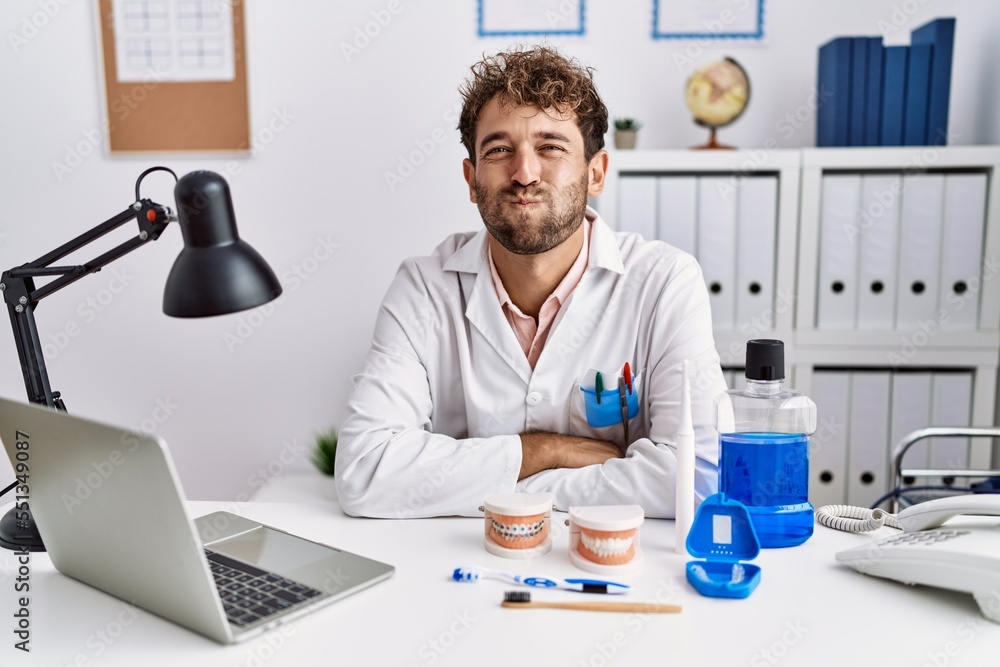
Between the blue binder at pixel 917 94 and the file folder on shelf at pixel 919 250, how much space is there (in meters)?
0.11

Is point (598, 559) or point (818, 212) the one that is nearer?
point (598, 559)

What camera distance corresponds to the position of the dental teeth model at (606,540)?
102 cm

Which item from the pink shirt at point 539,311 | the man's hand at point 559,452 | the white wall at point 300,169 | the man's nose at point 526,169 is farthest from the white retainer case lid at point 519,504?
the white wall at point 300,169

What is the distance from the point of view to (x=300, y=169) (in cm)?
238

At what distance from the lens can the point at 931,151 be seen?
6.70 feet

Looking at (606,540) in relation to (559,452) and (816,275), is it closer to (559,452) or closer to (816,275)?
(559,452)

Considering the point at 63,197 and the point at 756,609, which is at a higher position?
the point at 63,197

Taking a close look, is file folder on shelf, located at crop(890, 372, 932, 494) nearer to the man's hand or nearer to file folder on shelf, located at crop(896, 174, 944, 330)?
file folder on shelf, located at crop(896, 174, 944, 330)

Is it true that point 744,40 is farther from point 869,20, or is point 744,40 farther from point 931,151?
point 931,151

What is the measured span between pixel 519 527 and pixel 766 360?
1.31ft

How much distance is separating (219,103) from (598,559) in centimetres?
188

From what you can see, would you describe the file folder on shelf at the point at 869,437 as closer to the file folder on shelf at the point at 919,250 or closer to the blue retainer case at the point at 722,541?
the file folder on shelf at the point at 919,250

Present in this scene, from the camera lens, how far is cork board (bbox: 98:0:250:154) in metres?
2.37

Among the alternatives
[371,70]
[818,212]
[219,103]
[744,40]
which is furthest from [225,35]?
[818,212]
